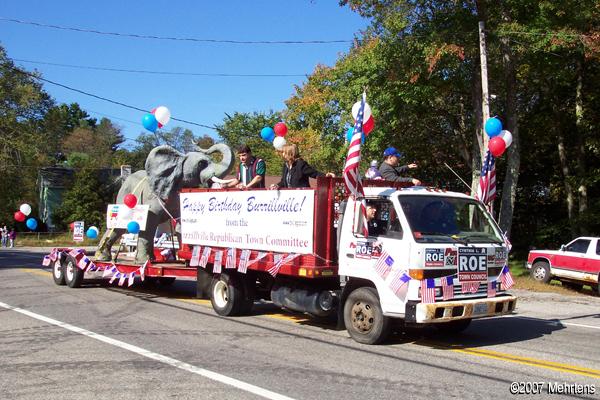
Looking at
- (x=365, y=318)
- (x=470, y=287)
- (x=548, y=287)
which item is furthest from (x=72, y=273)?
(x=548, y=287)

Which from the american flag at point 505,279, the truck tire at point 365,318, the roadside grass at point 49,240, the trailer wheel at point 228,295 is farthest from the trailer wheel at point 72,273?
→ the roadside grass at point 49,240

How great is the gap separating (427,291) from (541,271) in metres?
13.5

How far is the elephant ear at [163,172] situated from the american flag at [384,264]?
6930 mm

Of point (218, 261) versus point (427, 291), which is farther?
point (218, 261)

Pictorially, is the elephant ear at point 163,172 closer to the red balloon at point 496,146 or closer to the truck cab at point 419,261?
the truck cab at point 419,261

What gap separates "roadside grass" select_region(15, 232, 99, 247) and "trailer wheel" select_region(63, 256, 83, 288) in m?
28.7

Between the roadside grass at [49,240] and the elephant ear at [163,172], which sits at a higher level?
the elephant ear at [163,172]

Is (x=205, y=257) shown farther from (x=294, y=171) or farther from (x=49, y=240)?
(x=49, y=240)

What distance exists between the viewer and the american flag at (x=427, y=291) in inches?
284

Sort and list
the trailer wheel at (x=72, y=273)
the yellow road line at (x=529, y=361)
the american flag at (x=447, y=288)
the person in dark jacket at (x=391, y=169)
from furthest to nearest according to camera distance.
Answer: the trailer wheel at (x=72, y=273) < the person in dark jacket at (x=391, y=169) < the american flag at (x=447, y=288) < the yellow road line at (x=529, y=361)

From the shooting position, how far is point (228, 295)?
10.2 metres

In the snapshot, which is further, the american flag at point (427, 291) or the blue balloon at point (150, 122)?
the blue balloon at point (150, 122)

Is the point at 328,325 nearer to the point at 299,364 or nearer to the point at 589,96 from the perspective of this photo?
the point at 299,364

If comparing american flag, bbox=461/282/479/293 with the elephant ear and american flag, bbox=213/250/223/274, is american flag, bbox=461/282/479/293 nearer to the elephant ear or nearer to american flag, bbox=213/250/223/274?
american flag, bbox=213/250/223/274
